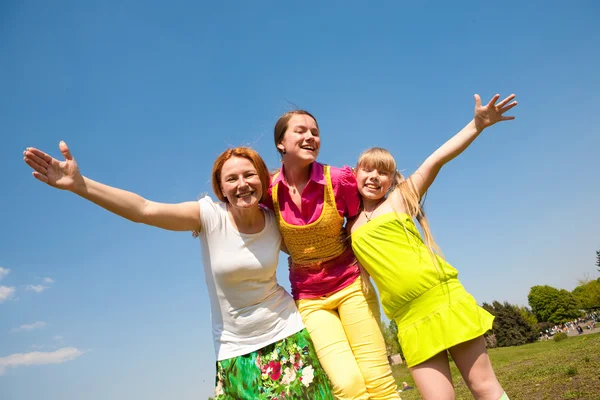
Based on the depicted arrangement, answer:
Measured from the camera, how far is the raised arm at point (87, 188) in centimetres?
308

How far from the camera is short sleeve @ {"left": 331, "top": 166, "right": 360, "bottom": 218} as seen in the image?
4000 millimetres

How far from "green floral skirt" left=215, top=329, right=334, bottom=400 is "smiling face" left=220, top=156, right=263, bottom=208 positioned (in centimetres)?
127

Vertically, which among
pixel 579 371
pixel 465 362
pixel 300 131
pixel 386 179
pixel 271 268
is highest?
pixel 300 131

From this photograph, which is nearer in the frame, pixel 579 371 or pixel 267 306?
pixel 267 306

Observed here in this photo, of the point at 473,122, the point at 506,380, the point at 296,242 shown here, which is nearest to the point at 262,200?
the point at 296,242

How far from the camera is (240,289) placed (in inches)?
145

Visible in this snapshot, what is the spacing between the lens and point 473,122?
391cm

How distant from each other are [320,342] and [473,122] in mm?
2385

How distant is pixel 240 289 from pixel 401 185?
1.69 meters

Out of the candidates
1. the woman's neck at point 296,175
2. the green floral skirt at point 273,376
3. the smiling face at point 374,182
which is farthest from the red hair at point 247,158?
the green floral skirt at point 273,376

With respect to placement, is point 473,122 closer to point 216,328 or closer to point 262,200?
point 262,200

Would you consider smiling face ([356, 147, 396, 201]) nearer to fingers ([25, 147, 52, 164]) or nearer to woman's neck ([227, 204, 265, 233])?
woman's neck ([227, 204, 265, 233])

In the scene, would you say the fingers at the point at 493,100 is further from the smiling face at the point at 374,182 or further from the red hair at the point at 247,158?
the red hair at the point at 247,158

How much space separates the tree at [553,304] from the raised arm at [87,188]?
247 ft
